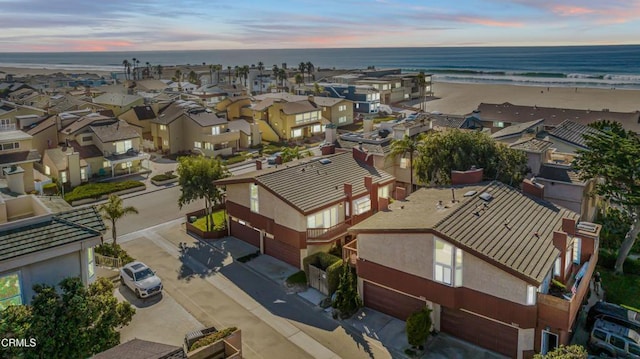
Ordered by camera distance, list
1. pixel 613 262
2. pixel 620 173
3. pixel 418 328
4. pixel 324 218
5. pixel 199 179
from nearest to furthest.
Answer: pixel 418 328
pixel 620 173
pixel 613 262
pixel 324 218
pixel 199 179

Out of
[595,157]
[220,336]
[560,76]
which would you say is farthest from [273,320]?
[560,76]

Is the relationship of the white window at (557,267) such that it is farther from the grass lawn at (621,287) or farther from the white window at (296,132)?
the white window at (296,132)

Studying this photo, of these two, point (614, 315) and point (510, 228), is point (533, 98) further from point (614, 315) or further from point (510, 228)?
point (510, 228)

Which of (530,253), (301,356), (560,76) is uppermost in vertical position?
(560,76)

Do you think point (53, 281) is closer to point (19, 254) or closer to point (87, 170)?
point (19, 254)

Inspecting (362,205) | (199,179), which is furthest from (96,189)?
(362,205)

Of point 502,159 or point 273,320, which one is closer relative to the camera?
point 273,320
